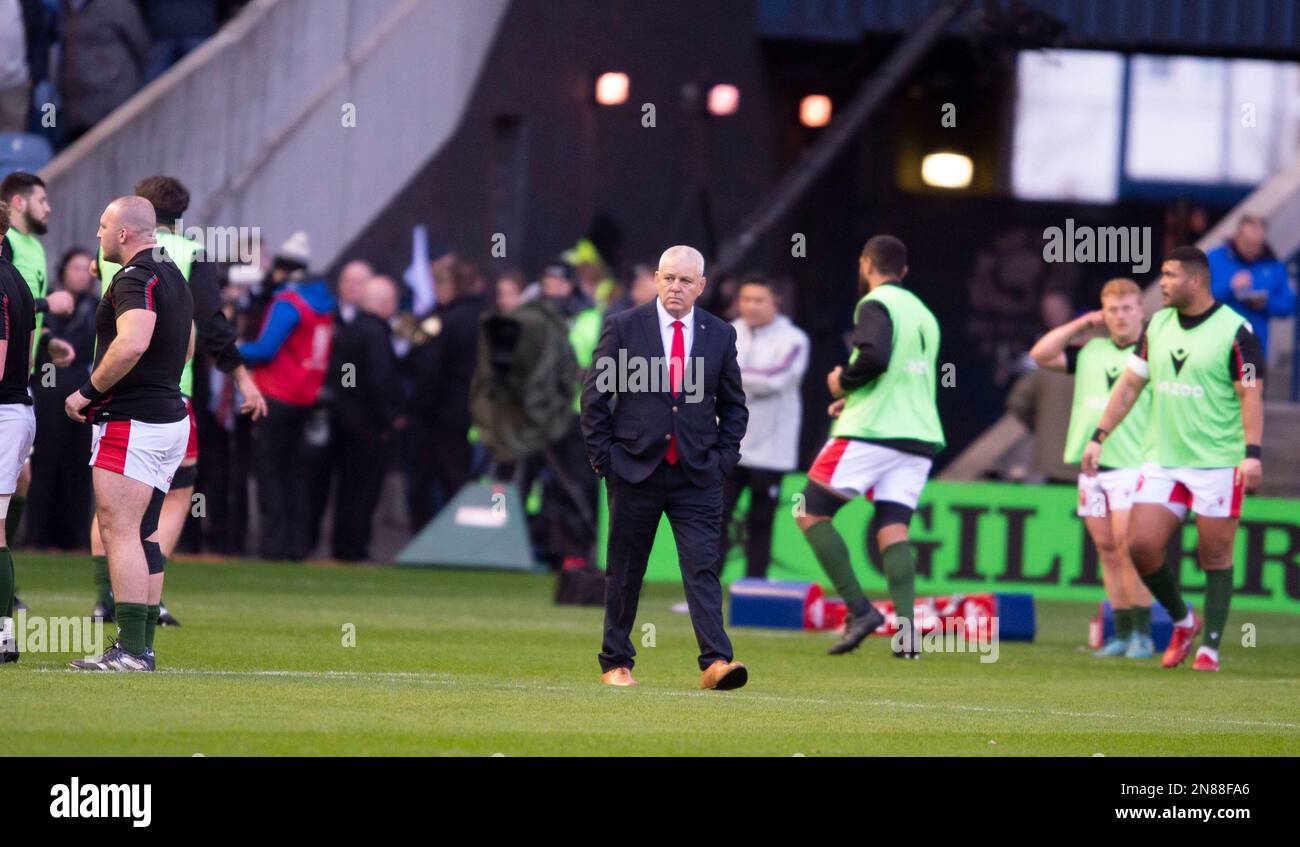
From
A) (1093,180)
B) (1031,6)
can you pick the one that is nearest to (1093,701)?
(1031,6)

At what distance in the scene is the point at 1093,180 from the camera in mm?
31672

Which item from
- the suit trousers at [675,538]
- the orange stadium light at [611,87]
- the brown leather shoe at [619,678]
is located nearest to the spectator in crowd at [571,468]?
the orange stadium light at [611,87]

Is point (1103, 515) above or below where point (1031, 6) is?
below

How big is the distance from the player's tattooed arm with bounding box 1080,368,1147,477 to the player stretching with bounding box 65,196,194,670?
590 cm

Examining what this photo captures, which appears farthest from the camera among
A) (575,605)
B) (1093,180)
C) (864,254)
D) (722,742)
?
(1093,180)

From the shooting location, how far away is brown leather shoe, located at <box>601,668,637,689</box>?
37.8 feet

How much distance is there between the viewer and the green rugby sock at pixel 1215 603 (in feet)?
46.6

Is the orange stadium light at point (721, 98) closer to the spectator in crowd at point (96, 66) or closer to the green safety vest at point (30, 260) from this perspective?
the spectator in crowd at point (96, 66)

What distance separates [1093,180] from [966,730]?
22.6 meters

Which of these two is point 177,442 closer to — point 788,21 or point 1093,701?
point 1093,701

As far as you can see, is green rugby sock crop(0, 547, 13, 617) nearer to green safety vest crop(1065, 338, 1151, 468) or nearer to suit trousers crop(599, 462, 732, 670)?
suit trousers crop(599, 462, 732, 670)

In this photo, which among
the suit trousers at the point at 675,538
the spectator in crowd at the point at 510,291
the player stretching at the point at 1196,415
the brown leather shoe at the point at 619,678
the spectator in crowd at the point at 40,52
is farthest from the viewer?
the spectator in crowd at the point at 40,52

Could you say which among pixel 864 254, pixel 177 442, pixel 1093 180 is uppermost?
pixel 1093 180

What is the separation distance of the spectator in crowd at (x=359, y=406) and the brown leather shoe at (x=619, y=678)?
9.69 meters
